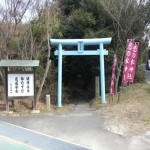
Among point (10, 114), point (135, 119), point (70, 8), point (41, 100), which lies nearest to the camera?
point (135, 119)

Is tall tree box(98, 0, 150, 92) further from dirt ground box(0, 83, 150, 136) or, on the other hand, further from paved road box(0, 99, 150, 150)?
paved road box(0, 99, 150, 150)

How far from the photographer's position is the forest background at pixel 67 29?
13812 millimetres

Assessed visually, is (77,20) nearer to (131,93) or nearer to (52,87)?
(52,87)

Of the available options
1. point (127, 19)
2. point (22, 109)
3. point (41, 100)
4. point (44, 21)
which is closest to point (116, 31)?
point (127, 19)

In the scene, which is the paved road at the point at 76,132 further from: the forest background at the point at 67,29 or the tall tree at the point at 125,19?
the tall tree at the point at 125,19

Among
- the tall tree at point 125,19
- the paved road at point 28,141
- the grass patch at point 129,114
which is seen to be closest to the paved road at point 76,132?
the paved road at point 28,141

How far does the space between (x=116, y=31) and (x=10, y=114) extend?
23.9ft

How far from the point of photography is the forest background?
13812 millimetres

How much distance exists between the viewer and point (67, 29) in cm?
1677

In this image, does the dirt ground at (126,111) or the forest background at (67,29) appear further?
the forest background at (67,29)

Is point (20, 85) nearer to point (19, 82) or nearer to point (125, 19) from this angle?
point (19, 82)

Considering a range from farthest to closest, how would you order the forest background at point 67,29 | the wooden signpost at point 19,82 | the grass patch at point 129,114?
the forest background at point 67,29 < the wooden signpost at point 19,82 < the grass patch at point 129,114

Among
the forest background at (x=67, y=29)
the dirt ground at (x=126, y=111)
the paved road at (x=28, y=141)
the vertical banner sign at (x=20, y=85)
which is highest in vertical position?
the forest background at (x=67, y=29)

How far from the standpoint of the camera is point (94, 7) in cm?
1631
